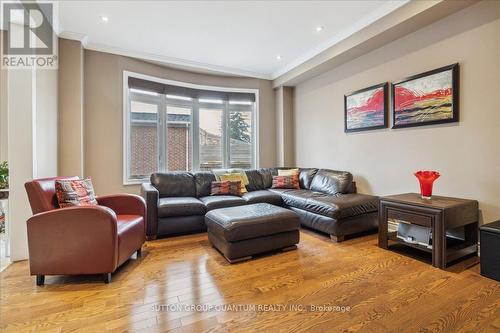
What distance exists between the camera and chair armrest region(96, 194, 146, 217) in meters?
2.81

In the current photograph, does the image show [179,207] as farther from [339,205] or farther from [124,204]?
[339,205]

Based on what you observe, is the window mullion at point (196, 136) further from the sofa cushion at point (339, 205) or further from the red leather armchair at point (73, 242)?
the red leather armchair at point (73, 242)

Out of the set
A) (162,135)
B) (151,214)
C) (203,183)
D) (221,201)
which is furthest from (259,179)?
(151,214)

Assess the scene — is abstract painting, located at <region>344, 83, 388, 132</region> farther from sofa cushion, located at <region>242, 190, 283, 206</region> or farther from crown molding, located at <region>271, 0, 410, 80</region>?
sofa cushion, located at <region>242, 190, 283, 206</region>

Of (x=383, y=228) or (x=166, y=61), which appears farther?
(x=166, y=61)

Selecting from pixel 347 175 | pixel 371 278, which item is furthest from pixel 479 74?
pixel 371 278

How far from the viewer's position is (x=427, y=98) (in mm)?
2971

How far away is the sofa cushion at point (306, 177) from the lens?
4.53 metres

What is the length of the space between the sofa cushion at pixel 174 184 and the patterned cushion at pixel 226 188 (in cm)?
35

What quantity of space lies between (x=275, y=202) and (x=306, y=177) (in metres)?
0.90

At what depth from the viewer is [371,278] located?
2.17 m

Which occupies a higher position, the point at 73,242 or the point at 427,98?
the point at 427,98

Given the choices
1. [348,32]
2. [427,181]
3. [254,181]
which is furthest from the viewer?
[254,181]

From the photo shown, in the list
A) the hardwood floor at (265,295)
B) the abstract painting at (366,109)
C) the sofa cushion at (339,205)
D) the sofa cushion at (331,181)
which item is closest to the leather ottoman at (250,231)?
the hardwood floor at (265,295)
